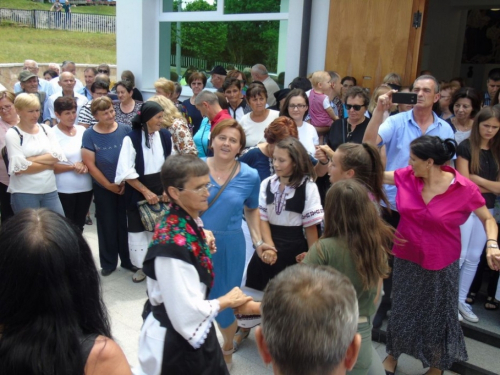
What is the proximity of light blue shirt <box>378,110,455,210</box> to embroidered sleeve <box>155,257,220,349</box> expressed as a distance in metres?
2.35

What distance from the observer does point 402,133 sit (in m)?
3.96

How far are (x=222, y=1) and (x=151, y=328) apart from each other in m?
7.70

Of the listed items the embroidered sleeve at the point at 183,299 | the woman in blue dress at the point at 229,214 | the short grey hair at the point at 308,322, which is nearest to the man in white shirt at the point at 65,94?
the woman in blue dress at the point at 229,214

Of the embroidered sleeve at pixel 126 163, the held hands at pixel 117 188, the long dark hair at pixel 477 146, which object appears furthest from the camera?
the held hands at pixel 117 188

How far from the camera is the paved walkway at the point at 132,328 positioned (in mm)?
3487

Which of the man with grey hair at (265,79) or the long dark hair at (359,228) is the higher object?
the man with grey hair at (265,79)

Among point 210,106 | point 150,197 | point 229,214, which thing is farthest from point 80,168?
point 229,214

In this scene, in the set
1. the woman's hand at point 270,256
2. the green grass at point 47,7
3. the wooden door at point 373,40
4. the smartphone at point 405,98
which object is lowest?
the woman's hand at point 270,256

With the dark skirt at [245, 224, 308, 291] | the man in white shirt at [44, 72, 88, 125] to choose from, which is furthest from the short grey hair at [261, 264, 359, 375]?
the man in white shirt at [44, 72, 88, 125]

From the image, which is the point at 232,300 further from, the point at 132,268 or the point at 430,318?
the point at 132,268

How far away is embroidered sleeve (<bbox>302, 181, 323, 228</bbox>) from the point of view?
3.36 meters

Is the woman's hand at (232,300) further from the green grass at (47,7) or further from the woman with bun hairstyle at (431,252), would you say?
the green grass at (47,7)

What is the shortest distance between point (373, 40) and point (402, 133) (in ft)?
8.72

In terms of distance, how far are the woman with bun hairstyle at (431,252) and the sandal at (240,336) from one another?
3.74ft
